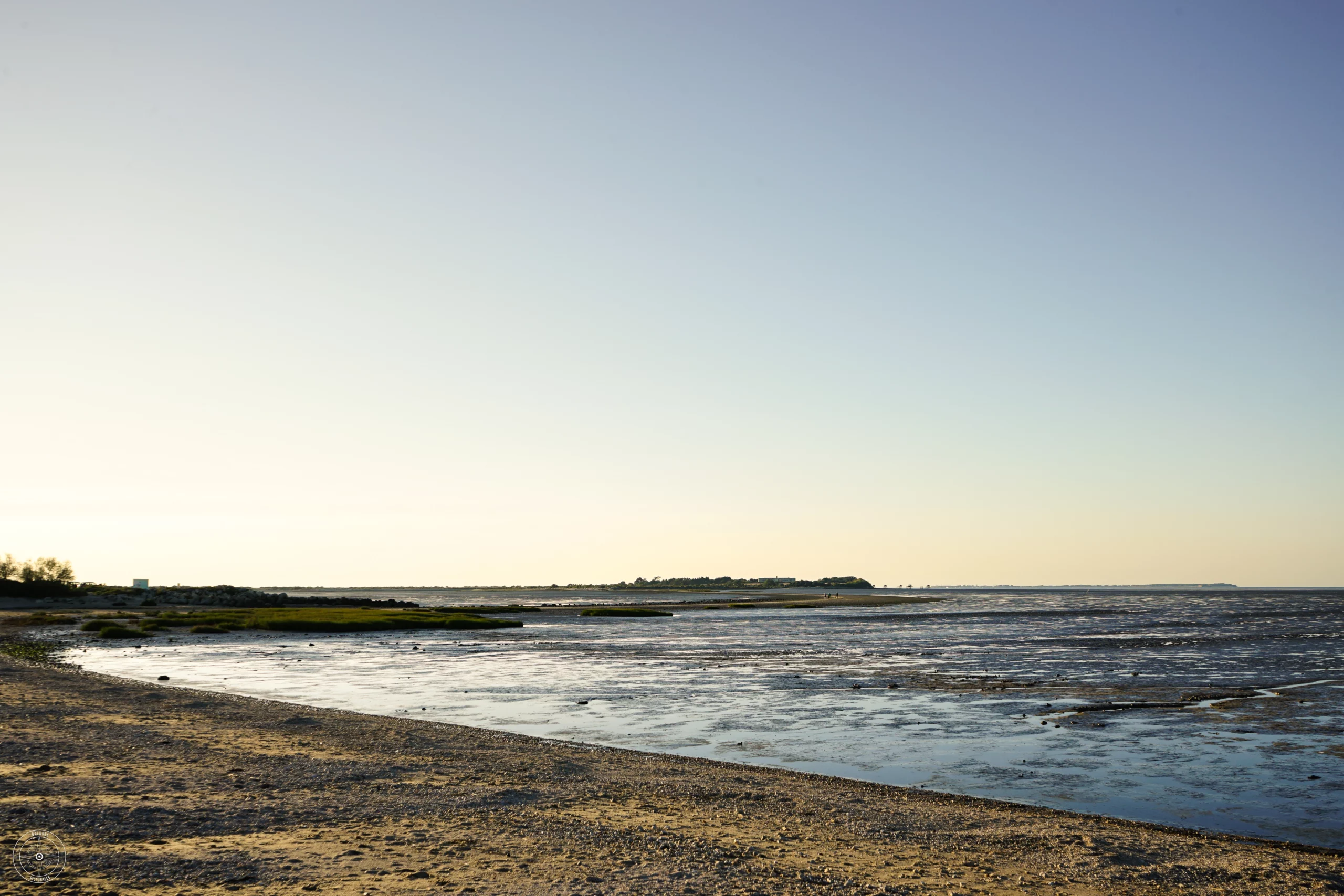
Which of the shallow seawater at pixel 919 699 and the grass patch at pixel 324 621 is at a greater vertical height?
the shallow seawater at pixel 919 699

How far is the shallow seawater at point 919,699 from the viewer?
1903cm

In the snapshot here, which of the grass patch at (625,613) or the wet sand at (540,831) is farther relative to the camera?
the grass patch at (625,613)

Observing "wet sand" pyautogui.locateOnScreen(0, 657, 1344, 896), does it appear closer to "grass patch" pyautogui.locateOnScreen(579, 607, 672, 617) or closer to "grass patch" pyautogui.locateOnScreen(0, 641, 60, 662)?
"grass patch" pyautogui.locateOnScreen(0, 641, 60, 662)

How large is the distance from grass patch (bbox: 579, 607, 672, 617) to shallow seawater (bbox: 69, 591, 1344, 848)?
158 feet

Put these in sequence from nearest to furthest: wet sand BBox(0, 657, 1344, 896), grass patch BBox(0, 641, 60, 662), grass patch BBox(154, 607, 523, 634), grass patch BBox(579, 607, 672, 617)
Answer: wet sand BBox(0, 657, 1344, 896), grass patch BBox(0, 641, 60, 662), grass patch BBox(154, 607, 523, 634), grass patch BBox(579, 607, 672, 617)

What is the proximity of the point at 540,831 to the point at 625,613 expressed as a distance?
4437 inches

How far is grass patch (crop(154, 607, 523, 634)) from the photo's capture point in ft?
276

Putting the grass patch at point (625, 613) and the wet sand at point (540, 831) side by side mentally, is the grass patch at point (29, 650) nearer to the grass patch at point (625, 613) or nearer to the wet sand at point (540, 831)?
the wet sand at point (540, 831)

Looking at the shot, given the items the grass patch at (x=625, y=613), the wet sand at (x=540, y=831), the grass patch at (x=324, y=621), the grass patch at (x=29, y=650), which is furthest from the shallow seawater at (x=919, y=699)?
the grass patch at (x=625, y=613)

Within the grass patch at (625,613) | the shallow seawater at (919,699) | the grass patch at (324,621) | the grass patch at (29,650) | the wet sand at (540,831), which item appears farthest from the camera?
the grass patch at (625,613)

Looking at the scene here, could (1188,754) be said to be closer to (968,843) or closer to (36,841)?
(968,843)

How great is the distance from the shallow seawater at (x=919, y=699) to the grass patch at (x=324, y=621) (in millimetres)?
10176

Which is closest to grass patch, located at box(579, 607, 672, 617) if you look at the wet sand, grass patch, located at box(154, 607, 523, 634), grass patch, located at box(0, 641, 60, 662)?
grass patch, located at box(154, 607, 523, 634)

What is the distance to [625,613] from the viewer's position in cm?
12575
